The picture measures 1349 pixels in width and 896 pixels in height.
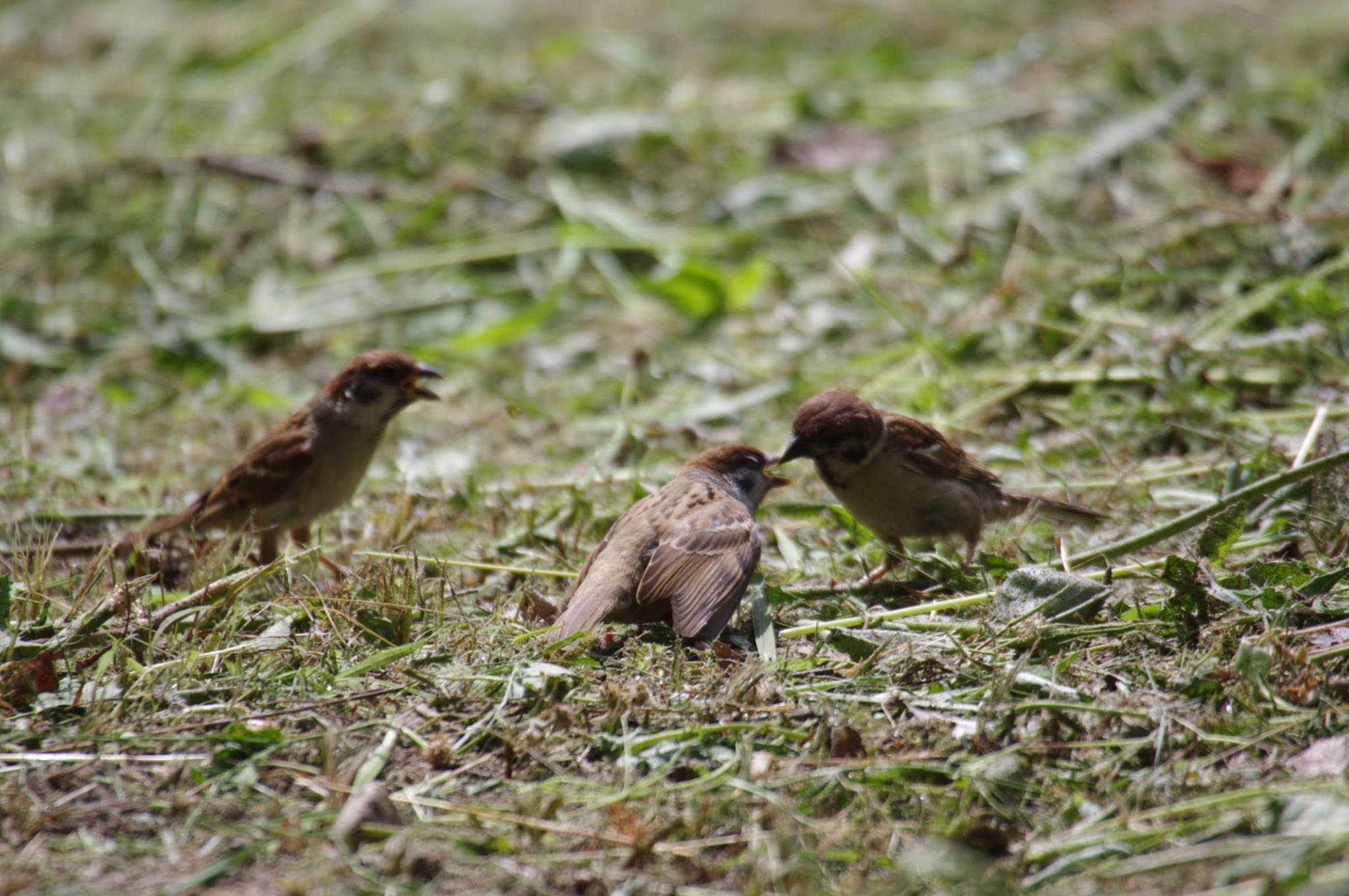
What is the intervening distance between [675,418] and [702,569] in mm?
2097

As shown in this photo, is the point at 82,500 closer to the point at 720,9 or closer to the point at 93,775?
the point at 93,775

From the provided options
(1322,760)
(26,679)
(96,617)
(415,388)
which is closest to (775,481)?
(415,388)

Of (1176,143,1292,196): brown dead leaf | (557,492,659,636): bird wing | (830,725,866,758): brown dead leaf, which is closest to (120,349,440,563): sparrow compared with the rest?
(557,492,659,636): bird wing

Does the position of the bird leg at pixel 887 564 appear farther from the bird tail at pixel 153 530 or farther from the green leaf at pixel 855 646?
the bird tail at pixel 153 530

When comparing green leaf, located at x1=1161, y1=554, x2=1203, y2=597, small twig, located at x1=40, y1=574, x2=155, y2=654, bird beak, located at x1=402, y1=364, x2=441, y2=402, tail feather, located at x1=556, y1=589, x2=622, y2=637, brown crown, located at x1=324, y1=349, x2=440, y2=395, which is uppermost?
brown crown, located at x1=324, y1=349, x2=440, y2=395

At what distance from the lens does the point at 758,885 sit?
281 cm

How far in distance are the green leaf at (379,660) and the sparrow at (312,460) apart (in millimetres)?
1517

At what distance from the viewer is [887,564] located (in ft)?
15.2

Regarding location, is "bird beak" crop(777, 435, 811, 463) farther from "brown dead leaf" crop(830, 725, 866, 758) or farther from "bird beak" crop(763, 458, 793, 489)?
"brown dead leaf" crop(830, 725, 866, 758)

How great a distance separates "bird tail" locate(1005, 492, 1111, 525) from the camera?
186 inches

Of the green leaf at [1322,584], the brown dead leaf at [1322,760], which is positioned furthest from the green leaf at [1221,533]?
the brown dead leaf at [1322,760]

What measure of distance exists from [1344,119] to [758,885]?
7.18 meters

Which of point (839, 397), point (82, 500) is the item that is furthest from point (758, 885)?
point (82, 500)

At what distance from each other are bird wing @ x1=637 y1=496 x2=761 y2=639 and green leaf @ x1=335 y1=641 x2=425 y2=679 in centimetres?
73
